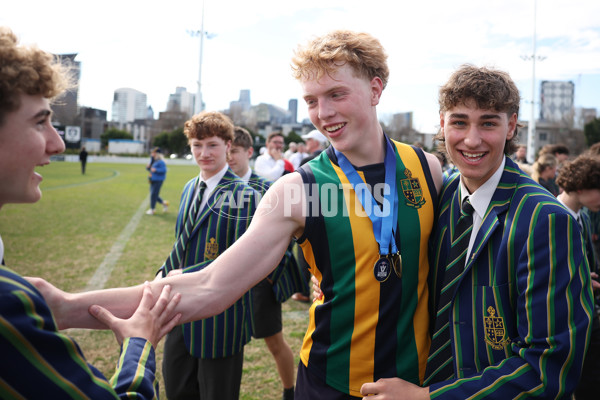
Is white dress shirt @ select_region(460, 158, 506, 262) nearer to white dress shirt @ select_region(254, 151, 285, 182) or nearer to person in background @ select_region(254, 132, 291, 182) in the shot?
white dress shirt @ select_region(254, 151, 285, 182)

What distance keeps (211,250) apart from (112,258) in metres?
6.40

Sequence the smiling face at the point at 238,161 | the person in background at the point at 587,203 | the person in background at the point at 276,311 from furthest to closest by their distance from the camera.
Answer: the smiling face at the point at 238,161
the person in background at the point at 276,311
the person in background at the point at 587,203

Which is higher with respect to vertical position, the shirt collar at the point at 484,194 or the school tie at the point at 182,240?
the shirt collar at the point at 484,194

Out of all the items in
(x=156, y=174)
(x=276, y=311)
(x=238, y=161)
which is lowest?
(x=276, y=311)

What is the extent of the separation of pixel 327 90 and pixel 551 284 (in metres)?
1.22

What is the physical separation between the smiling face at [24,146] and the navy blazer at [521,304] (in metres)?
1.57

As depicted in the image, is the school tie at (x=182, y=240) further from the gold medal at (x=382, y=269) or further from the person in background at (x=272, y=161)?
the person in background at (x=272, y=161)

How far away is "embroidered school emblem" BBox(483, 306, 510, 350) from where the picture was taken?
1662mm

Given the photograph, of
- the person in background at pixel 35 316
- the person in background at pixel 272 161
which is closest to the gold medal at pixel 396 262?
the person in background at pixel 35 316

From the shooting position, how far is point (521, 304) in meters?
1.58

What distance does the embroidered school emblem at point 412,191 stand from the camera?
6.62 feet

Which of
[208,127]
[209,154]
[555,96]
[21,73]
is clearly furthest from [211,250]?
[555,96]

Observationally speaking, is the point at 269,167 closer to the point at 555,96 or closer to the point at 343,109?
the point at 343,109

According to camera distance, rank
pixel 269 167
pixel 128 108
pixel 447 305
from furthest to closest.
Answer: pixel 128 108
pixel 269 167
pixel 447 305
